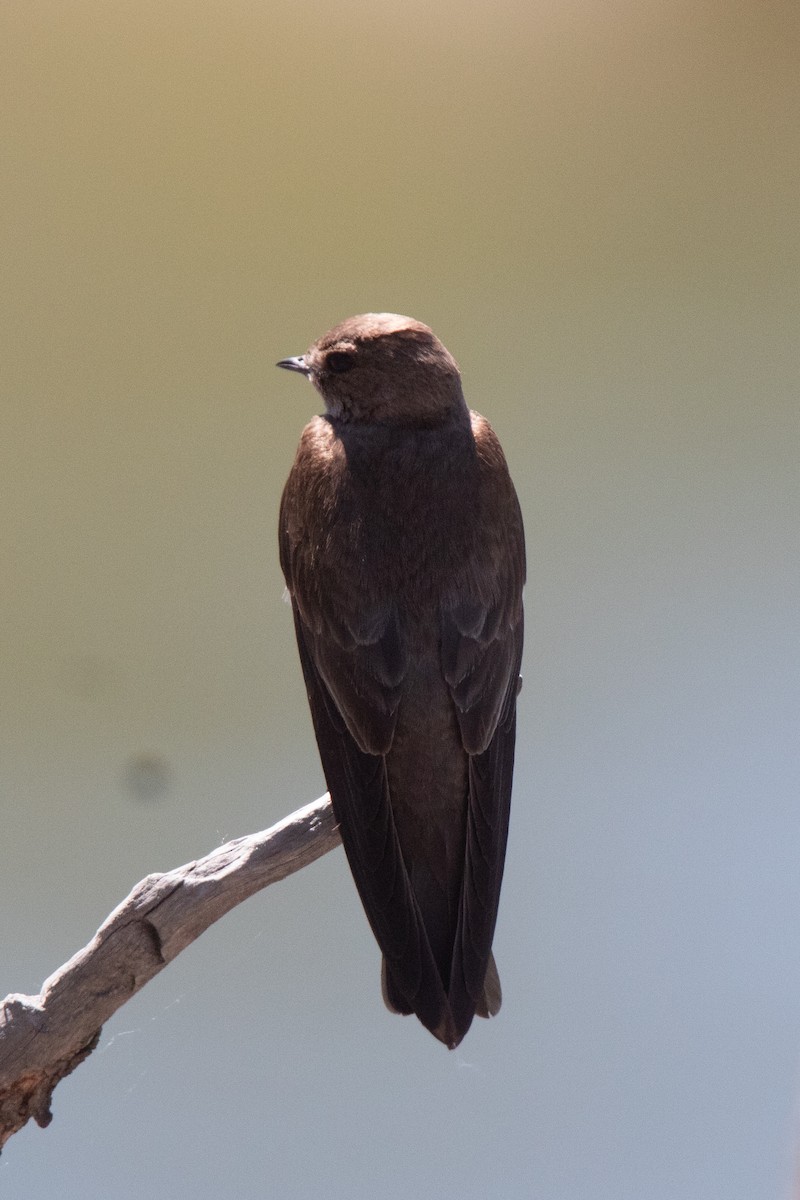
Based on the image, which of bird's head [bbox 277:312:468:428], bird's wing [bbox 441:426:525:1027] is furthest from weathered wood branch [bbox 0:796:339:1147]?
bird's head [bbox 277:312:468:428]

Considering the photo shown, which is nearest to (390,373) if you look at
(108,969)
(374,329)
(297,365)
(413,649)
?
(374,329)

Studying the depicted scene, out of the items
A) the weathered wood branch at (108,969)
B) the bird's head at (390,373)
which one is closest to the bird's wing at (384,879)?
the weathered wood branch at (108,969)

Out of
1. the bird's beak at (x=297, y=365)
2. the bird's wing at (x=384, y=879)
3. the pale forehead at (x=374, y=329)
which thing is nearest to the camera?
the bird's wing at (x=384, y=879)

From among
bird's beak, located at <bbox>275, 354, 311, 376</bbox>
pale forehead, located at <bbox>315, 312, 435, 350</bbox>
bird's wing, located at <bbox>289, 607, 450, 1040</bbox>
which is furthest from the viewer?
bird's beak, located at <bbox>275, 354, 311, 376</bbox>

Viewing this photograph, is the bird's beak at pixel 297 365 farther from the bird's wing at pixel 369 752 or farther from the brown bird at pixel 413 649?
the bird's wing at pixel 369 752

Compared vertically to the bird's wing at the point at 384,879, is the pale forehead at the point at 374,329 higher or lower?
higher

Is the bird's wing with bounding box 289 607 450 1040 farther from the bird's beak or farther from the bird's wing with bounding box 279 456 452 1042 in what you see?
the bird's beak

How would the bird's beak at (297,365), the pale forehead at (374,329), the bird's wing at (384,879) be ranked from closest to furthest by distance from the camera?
the bird's wing at (384,879) < the pale forehead at (374,329) < the bird's beak at (297,365)

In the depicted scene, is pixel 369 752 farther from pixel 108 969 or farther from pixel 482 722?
pixel 108 969
